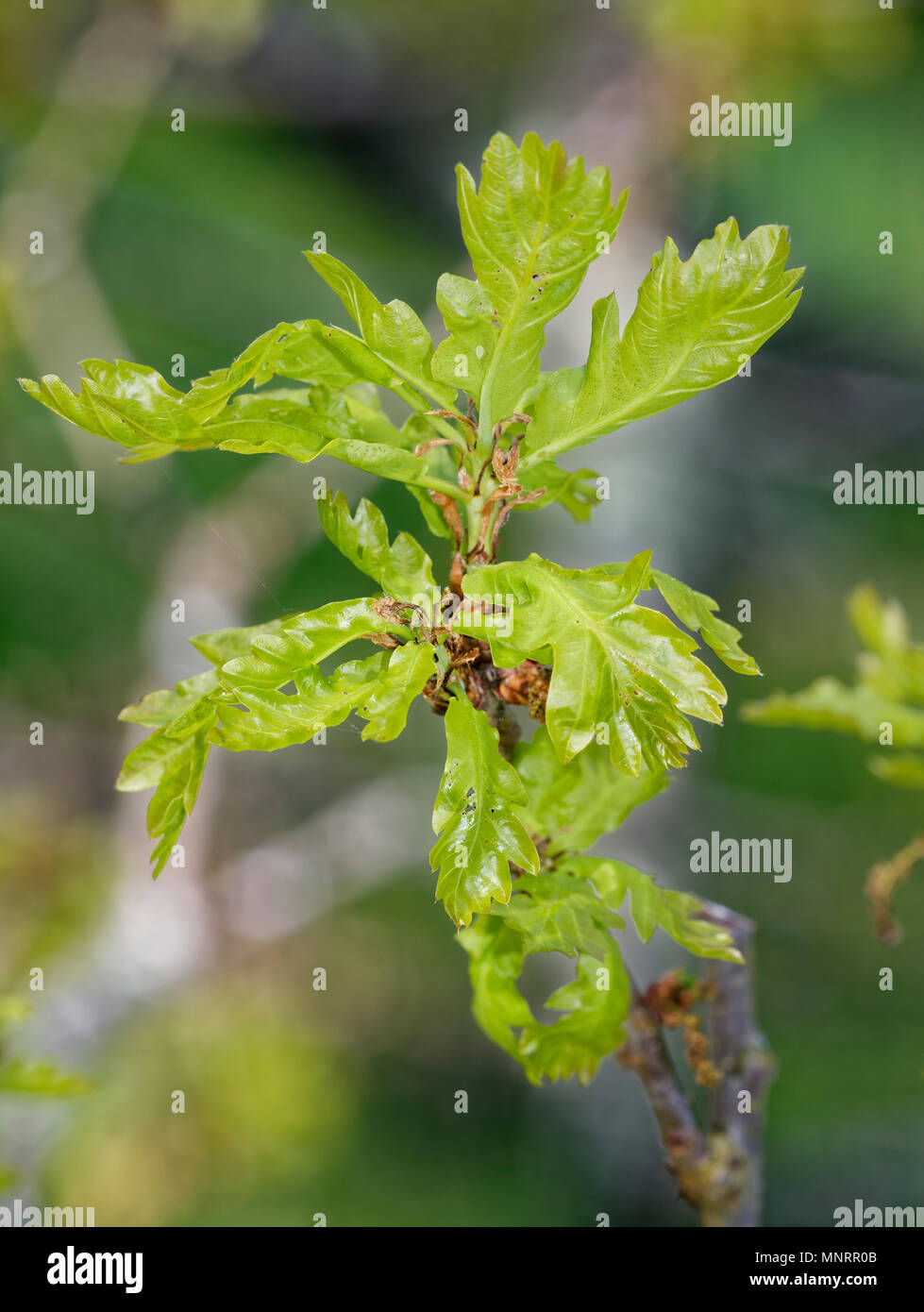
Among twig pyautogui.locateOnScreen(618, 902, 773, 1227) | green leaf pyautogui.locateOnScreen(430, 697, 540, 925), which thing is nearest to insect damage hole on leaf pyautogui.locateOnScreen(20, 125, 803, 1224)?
green leaf pyautogui.locateOnScreen(430, 697, 540, 925)

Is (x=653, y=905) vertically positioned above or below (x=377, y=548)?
below

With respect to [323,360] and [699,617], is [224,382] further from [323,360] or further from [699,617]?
[699,617]

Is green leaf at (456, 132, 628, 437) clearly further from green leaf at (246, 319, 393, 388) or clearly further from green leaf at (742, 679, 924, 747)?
green leaf at (742, 679, 924, 747)

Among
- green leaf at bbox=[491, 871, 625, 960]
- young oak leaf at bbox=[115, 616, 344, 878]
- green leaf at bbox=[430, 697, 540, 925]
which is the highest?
young oak leaf at bbox=[115, 616, 344, 878]

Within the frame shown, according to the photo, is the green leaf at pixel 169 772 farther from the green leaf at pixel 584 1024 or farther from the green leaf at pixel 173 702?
the green leaf at pixel 584 1024

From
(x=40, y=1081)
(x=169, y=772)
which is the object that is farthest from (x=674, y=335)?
(x=40, y=1081)

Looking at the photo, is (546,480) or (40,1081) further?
(40,1081)

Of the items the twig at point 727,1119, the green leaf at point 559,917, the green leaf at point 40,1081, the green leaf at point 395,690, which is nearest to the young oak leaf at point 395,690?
the green leaf at point 395,690
